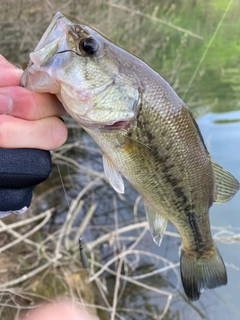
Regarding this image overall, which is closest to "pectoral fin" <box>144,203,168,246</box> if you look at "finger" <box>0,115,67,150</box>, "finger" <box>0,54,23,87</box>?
"finger" <box>0,115,67,150</box>

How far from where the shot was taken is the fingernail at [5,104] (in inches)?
49.4

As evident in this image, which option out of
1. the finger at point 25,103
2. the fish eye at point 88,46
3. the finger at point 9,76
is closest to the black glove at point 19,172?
the finger at point 25,103

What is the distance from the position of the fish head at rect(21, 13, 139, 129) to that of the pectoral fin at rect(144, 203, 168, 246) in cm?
53

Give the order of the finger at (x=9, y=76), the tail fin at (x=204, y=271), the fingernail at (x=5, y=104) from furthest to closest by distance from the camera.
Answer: the tail fin at (x=204, y=271) → the finger at (x=9, y=76) → the fingernail at (x=5, y=104)

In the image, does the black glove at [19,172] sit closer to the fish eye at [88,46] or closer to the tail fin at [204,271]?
the fish eye at [88,46]

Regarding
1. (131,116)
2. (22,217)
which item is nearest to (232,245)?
(22,217)

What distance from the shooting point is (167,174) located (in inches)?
63.7

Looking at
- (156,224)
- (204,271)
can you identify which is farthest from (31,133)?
(204,271)

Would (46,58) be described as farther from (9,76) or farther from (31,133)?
(31,133)

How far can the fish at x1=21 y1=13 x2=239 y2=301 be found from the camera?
1.37m

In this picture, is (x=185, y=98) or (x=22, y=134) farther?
(x=185, y=98)

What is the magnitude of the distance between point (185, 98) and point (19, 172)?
5718 mm

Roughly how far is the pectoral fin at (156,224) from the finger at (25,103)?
0.73 metres

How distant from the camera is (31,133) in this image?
1348 mm
